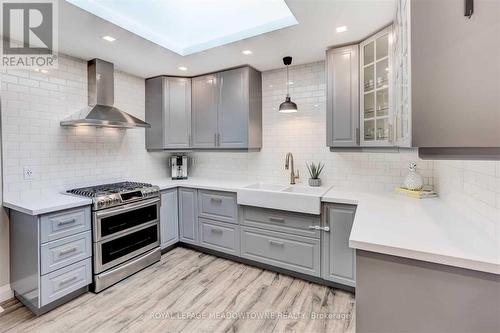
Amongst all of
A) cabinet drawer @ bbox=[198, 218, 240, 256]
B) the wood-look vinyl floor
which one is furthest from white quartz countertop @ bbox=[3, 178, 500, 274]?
cabinet drawer @ bbox=[198, 218, 240, 256]

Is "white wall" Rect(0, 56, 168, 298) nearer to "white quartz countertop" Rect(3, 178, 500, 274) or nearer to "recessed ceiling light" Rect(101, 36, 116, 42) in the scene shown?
"white quartz countertop" Rect(3, 178, 500, 274)

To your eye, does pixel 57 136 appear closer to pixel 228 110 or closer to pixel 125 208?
pixel 125 208

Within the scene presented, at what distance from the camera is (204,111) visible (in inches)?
135

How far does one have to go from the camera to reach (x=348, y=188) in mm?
2826

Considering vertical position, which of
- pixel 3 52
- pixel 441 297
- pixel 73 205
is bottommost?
pixel 441 297

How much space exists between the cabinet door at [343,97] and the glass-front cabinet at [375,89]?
0.06 metres

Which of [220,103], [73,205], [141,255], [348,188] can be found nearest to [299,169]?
[348,188]

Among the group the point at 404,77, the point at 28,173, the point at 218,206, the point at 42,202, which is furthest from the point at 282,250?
the point at 28,173

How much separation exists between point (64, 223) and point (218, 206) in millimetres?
1522

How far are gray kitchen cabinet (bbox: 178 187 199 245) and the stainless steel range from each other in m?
0.39

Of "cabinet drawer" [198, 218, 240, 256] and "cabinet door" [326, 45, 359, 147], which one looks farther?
"cabinet drawer" [198, 218, 240, 256]

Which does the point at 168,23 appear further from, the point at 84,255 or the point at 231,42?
the point at 84,255

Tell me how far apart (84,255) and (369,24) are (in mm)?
3263

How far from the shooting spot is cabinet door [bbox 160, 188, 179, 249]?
3150 mm
